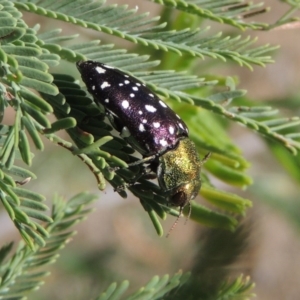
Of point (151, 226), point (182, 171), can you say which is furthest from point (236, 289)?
point (151, 226)

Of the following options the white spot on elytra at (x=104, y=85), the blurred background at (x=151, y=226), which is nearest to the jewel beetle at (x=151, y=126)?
the white spot on elytra at (x=104, y=85)

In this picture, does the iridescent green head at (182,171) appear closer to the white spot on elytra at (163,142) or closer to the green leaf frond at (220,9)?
the white spot on elytra at (163,142)

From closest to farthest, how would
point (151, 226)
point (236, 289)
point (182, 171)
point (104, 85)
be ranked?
point (236, 289)
point (104, 85)
point (182, 171)
point (151, 226)

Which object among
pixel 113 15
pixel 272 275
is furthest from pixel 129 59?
pixel 272 275

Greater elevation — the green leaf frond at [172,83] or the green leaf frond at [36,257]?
the green leaf frond at [172,83]

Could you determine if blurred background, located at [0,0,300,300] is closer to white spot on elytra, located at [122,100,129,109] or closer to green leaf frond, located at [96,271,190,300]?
white spot on elytra, located at [122,100,129,109]

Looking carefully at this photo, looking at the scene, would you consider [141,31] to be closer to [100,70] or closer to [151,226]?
[100,70]
